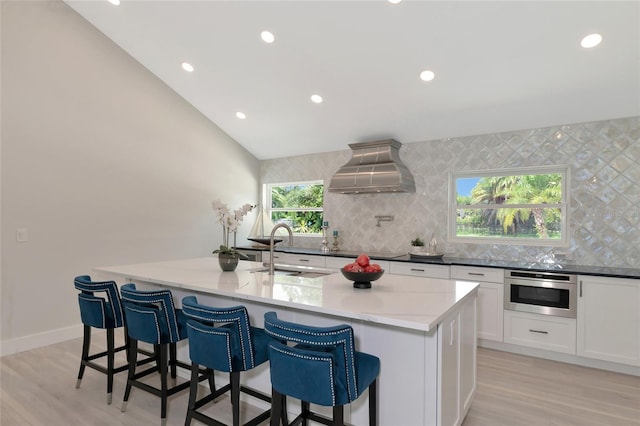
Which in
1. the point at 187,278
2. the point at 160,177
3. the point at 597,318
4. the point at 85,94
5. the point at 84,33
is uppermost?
the point at 84,33

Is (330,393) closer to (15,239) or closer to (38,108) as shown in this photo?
(15,239)

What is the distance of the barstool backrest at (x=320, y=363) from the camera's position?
58.6 inches

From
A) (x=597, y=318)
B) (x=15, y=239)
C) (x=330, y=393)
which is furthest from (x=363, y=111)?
(x=15, y=239)

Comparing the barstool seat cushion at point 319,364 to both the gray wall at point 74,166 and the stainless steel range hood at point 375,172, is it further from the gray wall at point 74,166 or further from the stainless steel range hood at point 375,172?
the gray wall at point 74,166

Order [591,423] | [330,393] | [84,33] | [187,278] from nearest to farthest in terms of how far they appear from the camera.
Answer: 1. [330,393]
2. [591,423]
3. [187,278]
4. [84,33]

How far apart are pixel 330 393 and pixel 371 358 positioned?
39 centimetres

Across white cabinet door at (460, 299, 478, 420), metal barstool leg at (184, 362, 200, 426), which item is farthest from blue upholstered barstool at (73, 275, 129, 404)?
white cabinet door at (460, 299, 478, 420)

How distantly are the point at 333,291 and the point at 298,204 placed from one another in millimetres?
3788

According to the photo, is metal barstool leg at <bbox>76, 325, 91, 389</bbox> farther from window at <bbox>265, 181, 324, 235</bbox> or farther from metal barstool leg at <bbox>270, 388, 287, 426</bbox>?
window at <bbox>265, 181, 324, 235</bbox>

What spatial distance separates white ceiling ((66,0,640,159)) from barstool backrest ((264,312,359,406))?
2.55 m

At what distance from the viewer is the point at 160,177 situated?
15.2 feet

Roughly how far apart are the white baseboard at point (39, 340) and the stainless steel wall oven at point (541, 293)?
4.56 metres

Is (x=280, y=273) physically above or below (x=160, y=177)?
below

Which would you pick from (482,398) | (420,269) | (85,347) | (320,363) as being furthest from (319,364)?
(420,269)
